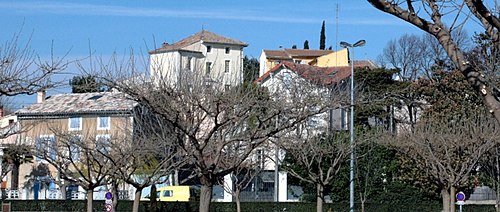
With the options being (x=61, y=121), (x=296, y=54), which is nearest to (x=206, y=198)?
(x=61, y=121)

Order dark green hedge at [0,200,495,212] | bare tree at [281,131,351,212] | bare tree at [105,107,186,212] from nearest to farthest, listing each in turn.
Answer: bare tree at [105,107,186,212] < bare tree at [281,131,351,212] < dark green hedge at [0,200,495,212]

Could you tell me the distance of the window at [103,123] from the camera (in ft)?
178

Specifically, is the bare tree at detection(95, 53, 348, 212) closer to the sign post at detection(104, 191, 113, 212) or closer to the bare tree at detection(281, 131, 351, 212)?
the sign post at detection(104, 191, 113, 212)

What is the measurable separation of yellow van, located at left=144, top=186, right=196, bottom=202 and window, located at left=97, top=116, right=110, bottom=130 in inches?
234

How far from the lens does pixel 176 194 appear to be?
50.1 m

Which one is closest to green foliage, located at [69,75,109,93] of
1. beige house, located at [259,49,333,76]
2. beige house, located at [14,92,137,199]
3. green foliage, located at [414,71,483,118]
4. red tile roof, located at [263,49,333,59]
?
beige house, located at [14,92,137,199]

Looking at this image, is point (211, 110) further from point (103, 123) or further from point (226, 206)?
point (103, 123)

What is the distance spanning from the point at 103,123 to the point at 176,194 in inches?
323

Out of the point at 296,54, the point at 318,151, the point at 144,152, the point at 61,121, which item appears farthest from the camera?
the point at 296,54

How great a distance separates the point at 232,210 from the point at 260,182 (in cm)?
1055

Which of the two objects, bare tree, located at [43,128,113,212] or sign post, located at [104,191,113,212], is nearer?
sign post, located at [104,191,113,212]

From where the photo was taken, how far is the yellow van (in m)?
49.5

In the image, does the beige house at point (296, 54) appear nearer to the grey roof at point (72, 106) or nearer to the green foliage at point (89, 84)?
the grey roof at point (72, 106)

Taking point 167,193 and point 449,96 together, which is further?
point 449,96
